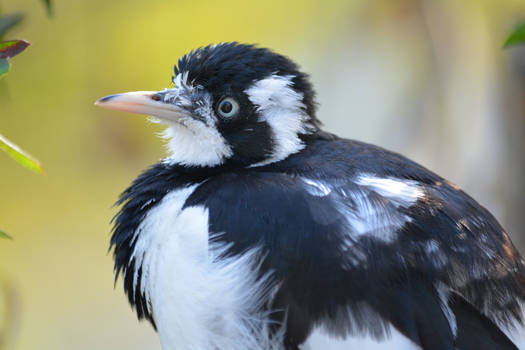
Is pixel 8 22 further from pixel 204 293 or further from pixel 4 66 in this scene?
pixel 204 293

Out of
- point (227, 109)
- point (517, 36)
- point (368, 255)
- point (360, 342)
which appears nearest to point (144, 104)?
point (227, 109)

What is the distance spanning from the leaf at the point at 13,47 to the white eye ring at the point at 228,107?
1.15 metres

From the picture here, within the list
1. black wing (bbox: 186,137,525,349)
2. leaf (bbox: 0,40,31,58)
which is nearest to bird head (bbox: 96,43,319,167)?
black wing (bbox: 186,137,525,349)

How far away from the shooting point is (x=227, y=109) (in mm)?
3004

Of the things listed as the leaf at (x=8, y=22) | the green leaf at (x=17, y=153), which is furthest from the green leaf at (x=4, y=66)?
the leaf at (x=8, y=22)

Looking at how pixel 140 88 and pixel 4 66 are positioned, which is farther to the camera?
pixel 140 88

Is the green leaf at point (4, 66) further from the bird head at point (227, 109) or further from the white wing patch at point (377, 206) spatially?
the white wing patch at point (377, 206)

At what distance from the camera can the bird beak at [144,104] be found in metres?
2.87

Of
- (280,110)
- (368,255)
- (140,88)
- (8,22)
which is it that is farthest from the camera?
(140,88)

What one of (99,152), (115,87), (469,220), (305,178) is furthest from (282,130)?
(99,152)

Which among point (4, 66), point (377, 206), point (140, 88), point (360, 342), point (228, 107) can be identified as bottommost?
point (140, 88)

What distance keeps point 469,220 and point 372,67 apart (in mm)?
4505

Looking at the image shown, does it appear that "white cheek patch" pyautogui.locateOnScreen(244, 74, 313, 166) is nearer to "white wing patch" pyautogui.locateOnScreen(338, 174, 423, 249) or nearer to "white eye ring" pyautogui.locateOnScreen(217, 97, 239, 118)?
"white eye ring" pyautogui.locateOnScreen(217, 97, 239, 118)

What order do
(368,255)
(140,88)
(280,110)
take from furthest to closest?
(140,88)
(280,110)
(368,255)
